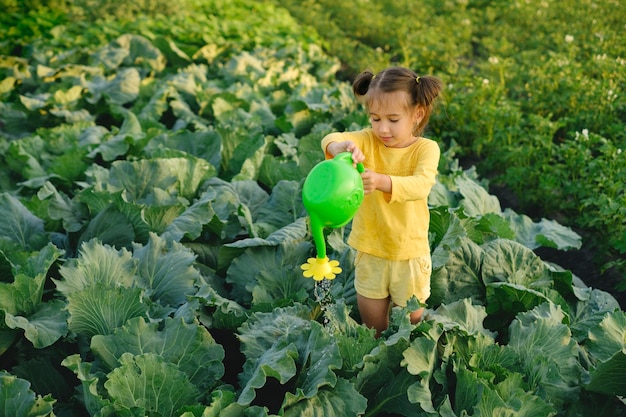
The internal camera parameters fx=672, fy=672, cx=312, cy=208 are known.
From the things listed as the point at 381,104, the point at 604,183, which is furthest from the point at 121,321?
the point at 604,183

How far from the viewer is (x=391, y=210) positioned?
2676 mm

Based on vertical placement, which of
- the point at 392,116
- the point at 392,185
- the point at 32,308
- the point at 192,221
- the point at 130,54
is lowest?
the point at 130,54

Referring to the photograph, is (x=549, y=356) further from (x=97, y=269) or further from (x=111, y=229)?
(x=111, y=229)

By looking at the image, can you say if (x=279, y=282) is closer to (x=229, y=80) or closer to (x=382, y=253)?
(x=382, y=253)

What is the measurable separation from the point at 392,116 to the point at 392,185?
0.31 metres

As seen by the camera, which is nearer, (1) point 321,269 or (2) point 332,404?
(1) point 321,269

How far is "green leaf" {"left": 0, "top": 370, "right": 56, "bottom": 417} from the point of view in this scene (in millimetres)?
2418

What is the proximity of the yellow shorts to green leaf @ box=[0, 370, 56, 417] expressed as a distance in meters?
1.29

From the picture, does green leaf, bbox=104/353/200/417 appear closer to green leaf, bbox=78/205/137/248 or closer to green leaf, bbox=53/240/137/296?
green leaf, bbox=53/240/137/296

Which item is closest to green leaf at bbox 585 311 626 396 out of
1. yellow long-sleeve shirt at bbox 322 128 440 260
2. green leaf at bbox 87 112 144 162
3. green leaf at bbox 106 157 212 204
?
yellow long-sleeve shirt at bbox 322 128 440 260

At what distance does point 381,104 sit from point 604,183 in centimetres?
250

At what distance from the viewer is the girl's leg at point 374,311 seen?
2889mm

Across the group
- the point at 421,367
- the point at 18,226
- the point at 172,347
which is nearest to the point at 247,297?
the point at 172,347

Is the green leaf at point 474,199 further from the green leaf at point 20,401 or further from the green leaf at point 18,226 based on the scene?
the green leaf at point 20,401
